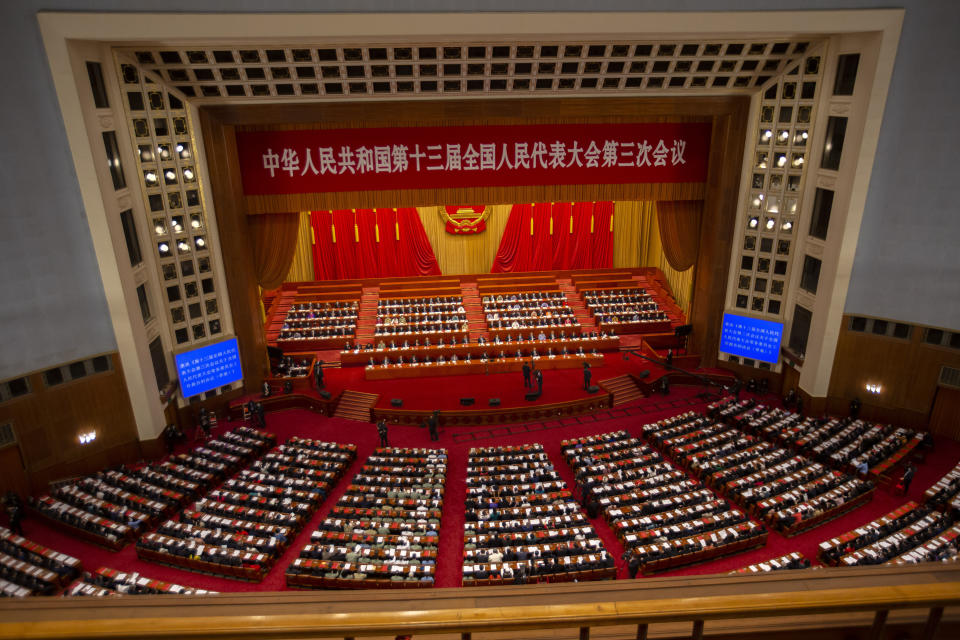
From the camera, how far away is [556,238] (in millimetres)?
27516

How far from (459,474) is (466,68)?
33.4 ft

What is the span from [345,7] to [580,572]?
12551 millimetres

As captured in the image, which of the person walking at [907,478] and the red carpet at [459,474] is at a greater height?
the person walking at [907,478]

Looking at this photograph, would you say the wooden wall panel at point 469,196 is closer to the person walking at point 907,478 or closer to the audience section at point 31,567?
the person walking at point 907,478

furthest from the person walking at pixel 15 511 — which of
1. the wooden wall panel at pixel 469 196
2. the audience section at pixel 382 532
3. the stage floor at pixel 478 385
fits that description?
the wooden wall panel at pixel 469 196

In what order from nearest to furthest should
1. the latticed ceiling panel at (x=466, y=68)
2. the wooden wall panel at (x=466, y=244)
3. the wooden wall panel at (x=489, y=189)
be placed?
1. the latticed ceiling panel at (x=466, y=68)
2. the wooden wall panel at (x=489, y=189)
3. the wooden wall panel at (x=466, y=244)

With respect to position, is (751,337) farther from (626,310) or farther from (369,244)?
(369,244)

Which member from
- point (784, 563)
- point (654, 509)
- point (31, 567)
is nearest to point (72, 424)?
point (31, 567)

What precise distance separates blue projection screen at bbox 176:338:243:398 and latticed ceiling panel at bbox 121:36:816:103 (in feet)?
22.4

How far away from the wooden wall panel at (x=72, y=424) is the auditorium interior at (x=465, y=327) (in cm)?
6

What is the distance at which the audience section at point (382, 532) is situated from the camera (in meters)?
10.9

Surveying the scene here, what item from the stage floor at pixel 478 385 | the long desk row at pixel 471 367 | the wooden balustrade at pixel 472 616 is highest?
the wooden balustrade at pixel 472 616

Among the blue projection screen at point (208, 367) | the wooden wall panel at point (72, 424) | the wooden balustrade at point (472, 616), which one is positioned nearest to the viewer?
the wooden balustrade at point (472, 616)

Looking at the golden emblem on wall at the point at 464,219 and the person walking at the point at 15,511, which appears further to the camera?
the golden emblem on wall at the point at 464,219
